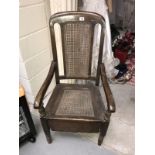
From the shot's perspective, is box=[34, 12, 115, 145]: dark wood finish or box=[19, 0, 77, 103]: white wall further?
box=[19, 0, 77, 103]: white wall

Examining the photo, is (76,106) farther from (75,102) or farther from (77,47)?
(77,47)

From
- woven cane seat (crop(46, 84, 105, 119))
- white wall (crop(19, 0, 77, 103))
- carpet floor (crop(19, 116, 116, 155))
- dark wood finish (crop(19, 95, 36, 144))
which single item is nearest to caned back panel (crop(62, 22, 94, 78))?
woven cane seat (crop(46, 84, 105, 119))

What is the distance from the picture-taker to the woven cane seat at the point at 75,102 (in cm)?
132

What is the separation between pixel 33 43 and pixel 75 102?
0.69 metres

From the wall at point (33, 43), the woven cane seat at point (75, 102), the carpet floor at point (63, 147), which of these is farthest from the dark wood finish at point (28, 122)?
the wall at point (33, 43)

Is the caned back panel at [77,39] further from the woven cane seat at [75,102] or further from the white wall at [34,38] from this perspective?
the white wall at [34,38]

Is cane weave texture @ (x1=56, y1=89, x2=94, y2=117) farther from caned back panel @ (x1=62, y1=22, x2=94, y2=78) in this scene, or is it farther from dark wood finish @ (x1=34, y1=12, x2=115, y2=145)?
caned back panel @ (x1=62, y1=22, x2=94, y2=78)

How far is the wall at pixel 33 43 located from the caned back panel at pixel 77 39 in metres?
0.29

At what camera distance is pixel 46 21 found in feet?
5.65

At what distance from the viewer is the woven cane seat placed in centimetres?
132

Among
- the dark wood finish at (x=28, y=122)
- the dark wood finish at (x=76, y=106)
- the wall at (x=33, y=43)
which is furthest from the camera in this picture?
the wall at (x=33, y=43)

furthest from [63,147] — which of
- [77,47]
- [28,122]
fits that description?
[77,47]

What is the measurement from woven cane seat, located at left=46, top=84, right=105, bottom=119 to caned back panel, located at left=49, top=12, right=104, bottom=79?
113mm
